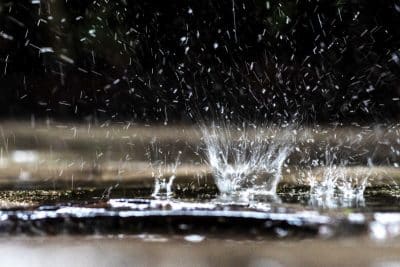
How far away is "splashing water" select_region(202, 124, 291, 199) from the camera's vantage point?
4.76m

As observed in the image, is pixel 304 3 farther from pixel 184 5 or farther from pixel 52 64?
pixel 52 64

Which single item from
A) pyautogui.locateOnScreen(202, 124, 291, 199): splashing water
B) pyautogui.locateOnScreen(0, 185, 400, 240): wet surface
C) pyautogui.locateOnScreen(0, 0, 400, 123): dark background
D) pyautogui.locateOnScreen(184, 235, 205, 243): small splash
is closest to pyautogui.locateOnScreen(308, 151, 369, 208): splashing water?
pyautogui.locateOnScreen(202, 124, 291, 199): splashing water

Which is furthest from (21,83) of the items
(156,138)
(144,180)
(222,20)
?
(144,180)

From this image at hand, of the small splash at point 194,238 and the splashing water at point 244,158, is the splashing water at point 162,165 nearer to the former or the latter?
the splashing water at point 244,158

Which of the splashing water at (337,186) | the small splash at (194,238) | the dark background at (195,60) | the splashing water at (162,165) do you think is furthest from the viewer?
the dark background at (195,60)

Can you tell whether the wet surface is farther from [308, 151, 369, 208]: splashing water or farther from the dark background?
the dark background

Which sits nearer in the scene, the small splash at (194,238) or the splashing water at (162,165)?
the small splash at (194,238)

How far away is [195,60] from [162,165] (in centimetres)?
238

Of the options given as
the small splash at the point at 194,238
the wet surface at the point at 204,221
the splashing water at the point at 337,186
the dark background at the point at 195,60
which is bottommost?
the small splash at the point at 194,238

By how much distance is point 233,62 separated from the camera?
8781 millimetres

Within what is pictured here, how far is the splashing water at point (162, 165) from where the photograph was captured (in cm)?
558

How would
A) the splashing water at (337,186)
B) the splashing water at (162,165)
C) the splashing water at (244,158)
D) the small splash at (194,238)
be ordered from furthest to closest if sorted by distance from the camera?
the splashing water at (162,165) < the splashing water at (244,158) < the splashing water at (337,186) < the small splash at (194,238)

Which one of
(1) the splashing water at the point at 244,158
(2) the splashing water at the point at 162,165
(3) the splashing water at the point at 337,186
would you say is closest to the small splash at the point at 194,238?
(3) the splashing water at the point at 337,186

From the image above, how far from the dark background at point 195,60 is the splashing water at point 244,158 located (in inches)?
26.3
